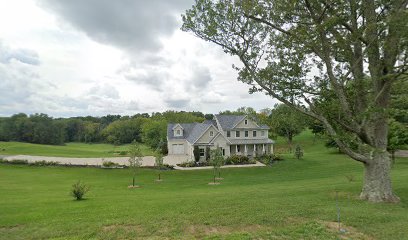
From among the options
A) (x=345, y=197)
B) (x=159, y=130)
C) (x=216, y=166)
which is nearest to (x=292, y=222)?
(x=345, y=197)

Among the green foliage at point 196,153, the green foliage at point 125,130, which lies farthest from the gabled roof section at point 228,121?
the green foliage at point 125,130

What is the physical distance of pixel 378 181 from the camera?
551 inches

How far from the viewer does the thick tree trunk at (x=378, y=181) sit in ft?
45.6

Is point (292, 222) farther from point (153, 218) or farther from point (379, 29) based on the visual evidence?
point (379, 29)

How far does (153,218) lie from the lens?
10359mm

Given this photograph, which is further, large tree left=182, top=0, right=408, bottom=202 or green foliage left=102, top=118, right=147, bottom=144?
green foliage left=102, top=118, right=147, bottom=144

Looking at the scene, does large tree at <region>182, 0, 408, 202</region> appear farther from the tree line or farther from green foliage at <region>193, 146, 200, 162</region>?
the tree line

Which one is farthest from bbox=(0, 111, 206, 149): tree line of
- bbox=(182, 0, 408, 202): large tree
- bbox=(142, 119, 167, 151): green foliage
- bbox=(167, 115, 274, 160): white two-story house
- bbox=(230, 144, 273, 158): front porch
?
bbox=(182, 0, 408, 202): large tree

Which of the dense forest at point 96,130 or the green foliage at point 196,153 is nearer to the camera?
the green foliage at point 196,153

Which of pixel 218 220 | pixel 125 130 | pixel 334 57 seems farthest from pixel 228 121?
pixel 125 130

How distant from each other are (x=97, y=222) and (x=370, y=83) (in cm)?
1307

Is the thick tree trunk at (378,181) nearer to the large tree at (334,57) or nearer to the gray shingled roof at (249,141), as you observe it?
the large tree at (334,57)

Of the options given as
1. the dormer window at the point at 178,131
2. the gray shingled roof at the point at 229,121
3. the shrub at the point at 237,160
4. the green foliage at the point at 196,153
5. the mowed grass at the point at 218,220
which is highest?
the gray shingled roof at the point at 229,121

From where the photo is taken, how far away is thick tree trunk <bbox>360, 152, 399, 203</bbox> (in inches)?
547
